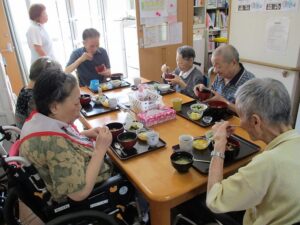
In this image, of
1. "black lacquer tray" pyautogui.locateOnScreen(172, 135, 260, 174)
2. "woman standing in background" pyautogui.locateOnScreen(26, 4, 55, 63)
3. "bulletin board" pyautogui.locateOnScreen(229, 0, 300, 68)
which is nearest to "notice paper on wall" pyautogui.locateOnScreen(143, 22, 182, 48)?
"bulletin board" pyautogui.locateOnScreen(229, 0, 300, 68)

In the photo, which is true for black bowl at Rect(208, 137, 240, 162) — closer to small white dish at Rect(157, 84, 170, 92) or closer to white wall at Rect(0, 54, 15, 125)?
small white dish at Rect(157, 84, 170, 92)

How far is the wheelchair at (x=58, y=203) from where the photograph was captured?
3.49 feet

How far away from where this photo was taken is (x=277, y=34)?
2580 mm

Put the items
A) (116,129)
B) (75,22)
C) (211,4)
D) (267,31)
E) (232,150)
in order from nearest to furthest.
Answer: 1. (232,150)
2. (116,129)
3. (267,31)
4. (75,22)
5. (211,4)

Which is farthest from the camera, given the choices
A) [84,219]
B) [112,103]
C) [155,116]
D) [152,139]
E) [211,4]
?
[211,4]

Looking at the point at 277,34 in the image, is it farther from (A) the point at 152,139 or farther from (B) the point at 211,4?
(B) the point at 211,4

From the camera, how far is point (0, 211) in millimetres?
1677

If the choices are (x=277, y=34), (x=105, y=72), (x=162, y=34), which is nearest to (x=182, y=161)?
(x=105, y=72)

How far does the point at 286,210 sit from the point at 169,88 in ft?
5.05

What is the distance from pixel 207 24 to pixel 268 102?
461 centimetres

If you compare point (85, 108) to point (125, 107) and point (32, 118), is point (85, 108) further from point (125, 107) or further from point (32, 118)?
point (32, 118)

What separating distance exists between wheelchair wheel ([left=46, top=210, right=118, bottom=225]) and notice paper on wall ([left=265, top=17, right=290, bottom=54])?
2438 mm

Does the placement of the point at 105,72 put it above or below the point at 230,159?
above

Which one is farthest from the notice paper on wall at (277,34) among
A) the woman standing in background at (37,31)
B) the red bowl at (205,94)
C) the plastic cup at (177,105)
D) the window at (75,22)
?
the woman standing in background at (37,31)
